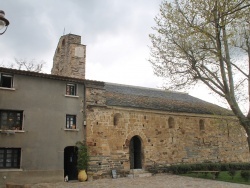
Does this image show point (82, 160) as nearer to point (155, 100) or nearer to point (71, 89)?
point (71, 89)

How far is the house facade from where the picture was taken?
17016 mm

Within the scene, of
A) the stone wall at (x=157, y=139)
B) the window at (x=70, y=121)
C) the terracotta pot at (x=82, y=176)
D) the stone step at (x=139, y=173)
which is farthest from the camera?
the stone step at (x=139, y=173)

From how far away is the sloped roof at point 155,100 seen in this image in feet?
72.2

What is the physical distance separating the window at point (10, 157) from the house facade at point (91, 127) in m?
0.05

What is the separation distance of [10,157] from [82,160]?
14.2ft

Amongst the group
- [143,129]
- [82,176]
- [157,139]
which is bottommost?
[82,176]

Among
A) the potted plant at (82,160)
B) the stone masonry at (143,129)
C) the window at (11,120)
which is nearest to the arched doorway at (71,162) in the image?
the potted plant at (82,160)

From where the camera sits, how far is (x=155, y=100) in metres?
24.9

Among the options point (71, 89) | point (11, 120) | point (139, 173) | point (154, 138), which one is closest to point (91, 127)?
point (71, 89)

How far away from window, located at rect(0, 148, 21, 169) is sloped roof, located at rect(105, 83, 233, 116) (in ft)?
22.6

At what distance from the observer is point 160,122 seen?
22859mm

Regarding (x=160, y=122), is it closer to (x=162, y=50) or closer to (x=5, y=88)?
(x=162, y=50)

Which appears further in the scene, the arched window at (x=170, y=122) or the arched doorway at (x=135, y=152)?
the arched window at (x=170, y=122)

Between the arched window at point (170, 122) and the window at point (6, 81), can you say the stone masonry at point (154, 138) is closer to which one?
the arched window at point (170, 122)
